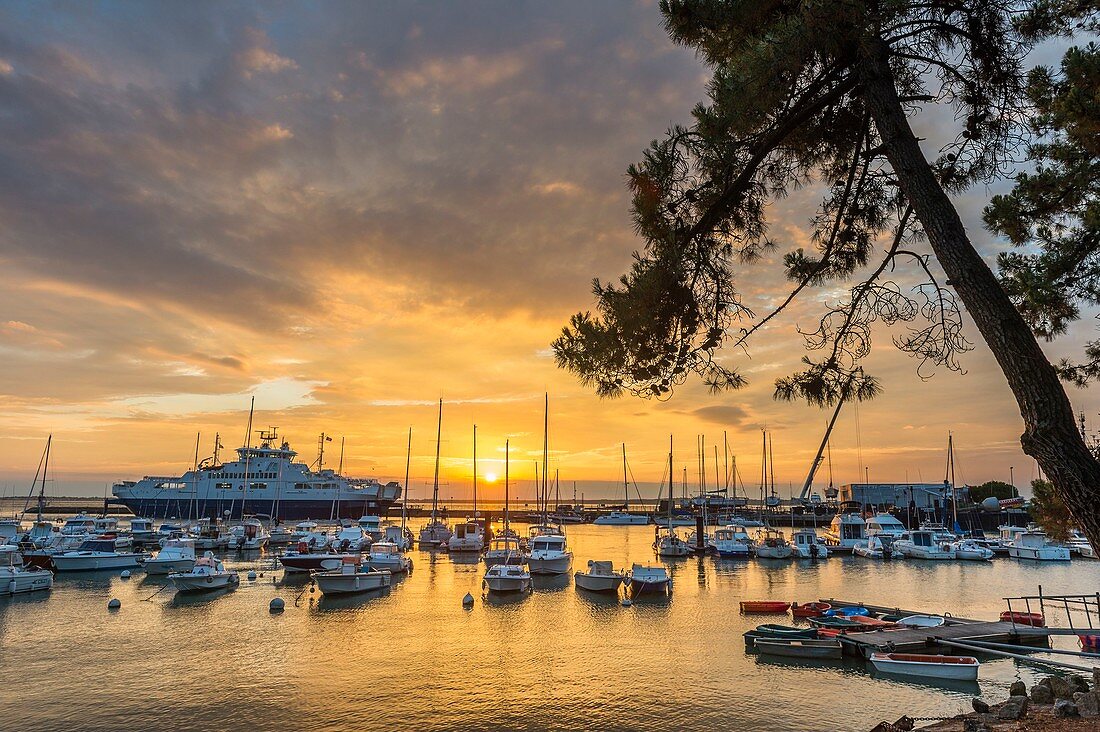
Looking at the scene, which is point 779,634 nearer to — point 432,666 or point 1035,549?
point 432,666

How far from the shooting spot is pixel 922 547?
5231 cm

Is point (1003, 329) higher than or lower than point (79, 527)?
higher

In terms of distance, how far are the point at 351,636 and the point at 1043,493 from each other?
22.6m

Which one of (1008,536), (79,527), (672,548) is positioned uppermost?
(79,527)

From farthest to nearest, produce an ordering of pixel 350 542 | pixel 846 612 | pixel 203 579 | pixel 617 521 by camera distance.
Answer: pixel 617 521 < pixel 350 542 < pixel 203 579 < pixel 846 612

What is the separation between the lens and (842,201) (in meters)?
A: 8.44

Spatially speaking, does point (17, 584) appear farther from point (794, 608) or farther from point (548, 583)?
point (794, 608)

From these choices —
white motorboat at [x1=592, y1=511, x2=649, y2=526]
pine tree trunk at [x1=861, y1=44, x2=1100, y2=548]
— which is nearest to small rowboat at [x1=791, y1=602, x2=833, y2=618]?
pine tree trunk at [x1=861, y1=44, x2=1100, y2=548]

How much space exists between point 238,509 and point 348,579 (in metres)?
70.3

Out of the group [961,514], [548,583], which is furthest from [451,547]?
[961,514]

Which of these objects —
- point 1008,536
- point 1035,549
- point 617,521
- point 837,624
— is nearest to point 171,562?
point 837,624

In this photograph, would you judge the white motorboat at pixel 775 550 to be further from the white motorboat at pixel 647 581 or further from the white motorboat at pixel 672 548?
the white motorboat at pixel 647 581

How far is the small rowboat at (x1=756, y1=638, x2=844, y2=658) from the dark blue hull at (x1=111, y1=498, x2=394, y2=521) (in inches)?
3226

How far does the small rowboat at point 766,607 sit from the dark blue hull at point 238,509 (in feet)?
249
